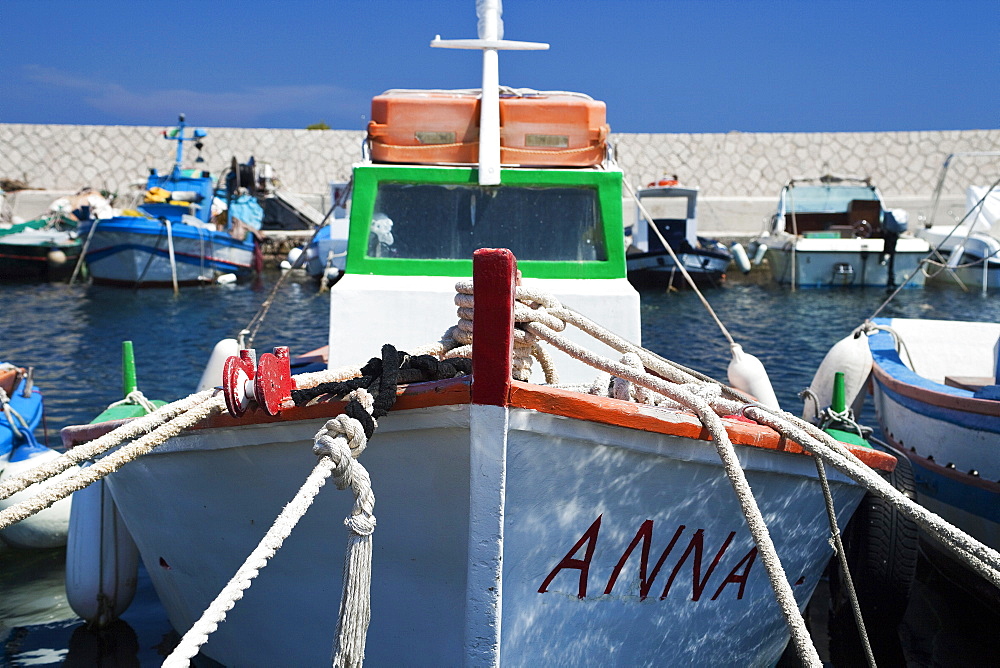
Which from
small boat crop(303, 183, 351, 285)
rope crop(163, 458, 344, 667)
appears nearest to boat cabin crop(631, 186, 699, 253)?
small boat crop(303, 183, 351, 285)

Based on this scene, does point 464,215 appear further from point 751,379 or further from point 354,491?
point 354,491

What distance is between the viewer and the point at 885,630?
16.6 feet

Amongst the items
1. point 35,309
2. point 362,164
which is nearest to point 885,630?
point 362,164

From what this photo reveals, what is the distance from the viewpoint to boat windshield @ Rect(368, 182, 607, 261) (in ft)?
15.7

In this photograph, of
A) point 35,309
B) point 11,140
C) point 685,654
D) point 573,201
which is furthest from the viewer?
point 11,140

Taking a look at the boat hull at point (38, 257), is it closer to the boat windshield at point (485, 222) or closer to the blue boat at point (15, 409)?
the blue boat at point (15, 409)

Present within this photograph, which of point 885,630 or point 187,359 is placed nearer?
point 885,630

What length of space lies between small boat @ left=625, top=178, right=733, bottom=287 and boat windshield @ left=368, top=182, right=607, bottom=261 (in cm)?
1527

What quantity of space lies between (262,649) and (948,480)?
4466 millimetres

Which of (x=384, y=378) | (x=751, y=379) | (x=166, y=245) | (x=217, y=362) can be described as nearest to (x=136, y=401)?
(x=217, y=362)

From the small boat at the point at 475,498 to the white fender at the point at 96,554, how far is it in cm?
55

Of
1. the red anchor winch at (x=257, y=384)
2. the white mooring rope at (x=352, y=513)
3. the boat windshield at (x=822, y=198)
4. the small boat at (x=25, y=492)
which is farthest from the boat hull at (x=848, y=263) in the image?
the white mooring rope at (x=352, y=513)

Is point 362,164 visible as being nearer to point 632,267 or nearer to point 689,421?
point 689,421

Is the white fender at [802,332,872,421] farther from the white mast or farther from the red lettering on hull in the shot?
the red lettering on hull
